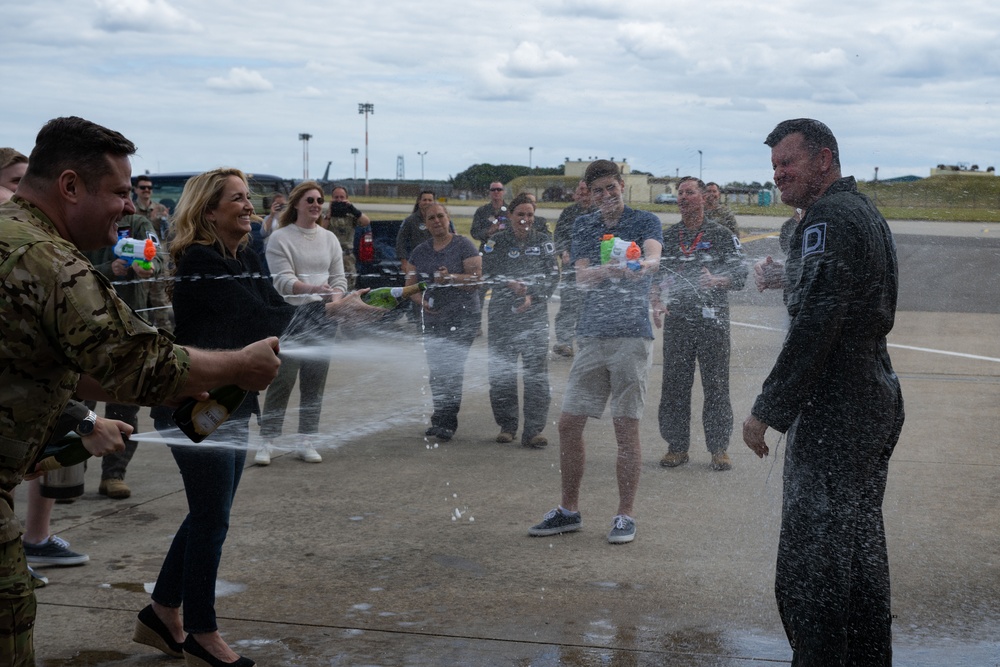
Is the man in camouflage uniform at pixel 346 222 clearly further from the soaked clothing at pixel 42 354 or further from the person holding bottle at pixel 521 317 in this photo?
the soaked clothing at pixel 42 354

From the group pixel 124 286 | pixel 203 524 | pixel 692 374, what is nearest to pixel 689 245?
pixel 692 374

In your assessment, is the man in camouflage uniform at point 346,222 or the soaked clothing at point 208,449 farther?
the man in camouflage uniform at point 346,222

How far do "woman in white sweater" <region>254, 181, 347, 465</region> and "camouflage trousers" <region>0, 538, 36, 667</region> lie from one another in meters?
3.48

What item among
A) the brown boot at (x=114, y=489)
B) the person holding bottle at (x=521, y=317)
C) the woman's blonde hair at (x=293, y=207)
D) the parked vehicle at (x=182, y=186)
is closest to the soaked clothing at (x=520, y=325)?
the person holding bottle at (x=521, y=317)

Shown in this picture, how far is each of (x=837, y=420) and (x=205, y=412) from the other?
1.86 m

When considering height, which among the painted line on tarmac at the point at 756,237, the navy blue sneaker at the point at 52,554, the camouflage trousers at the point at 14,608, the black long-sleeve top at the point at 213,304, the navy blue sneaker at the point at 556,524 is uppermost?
the painted line on tarmac at the point at 756,237

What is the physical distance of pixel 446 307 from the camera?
6.88 metres

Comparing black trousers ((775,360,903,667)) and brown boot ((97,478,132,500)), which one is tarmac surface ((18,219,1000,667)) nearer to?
brown boot ((97,478,132,500))

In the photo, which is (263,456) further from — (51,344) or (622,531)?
(51,344)

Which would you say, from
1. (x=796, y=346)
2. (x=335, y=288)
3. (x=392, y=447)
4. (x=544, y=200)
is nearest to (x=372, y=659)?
(x=796, y=346)

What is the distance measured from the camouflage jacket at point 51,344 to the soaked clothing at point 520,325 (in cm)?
459

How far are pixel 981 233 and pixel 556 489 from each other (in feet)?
13.8

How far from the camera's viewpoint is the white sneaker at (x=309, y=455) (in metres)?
6.56

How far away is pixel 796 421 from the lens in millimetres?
3191
